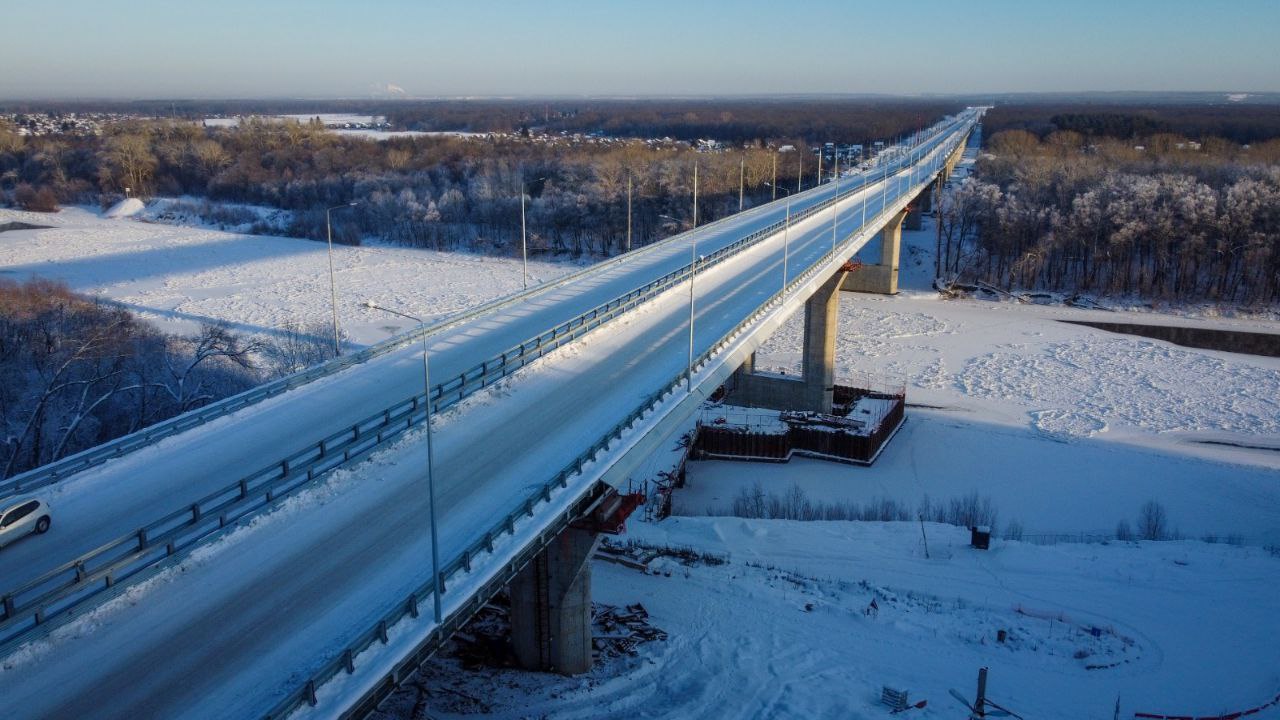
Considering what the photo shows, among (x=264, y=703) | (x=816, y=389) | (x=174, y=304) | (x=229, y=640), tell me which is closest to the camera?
(x=264, y=703)

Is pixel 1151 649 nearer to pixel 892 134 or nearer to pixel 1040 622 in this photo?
pixel 1040 622

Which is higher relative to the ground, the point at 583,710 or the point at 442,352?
the point at 442,352

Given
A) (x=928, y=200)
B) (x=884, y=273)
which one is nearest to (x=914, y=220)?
(x=928, y=200)

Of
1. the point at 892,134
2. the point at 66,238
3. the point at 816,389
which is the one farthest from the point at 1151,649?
the point at 892,134

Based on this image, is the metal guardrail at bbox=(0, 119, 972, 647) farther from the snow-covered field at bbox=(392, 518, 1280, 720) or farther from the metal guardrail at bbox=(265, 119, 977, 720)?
the snow-covered field at bbox=(392, 518, 1280, 720)

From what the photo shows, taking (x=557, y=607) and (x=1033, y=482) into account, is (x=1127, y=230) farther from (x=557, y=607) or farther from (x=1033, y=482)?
(x=557, y=607)

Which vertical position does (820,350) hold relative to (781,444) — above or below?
above

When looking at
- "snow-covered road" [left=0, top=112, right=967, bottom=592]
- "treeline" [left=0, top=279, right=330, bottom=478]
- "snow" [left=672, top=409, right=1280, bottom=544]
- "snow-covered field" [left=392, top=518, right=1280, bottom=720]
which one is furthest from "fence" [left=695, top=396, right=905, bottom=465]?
"treeline" [left=0, top=279, right=330, bottom=478]
